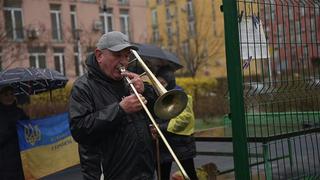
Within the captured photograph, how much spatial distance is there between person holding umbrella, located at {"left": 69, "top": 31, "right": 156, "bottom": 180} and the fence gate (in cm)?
82

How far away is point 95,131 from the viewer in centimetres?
326

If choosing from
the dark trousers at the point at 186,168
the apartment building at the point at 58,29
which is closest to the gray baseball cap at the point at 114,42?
the dark trousers at the point at 186,168

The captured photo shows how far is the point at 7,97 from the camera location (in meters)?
6.23

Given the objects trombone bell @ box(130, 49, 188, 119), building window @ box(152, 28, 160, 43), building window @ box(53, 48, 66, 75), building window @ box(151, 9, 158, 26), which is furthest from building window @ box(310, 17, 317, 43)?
building window @ box(151, 9, 158, 26)

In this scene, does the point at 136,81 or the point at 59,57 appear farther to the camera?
the point at 59,57

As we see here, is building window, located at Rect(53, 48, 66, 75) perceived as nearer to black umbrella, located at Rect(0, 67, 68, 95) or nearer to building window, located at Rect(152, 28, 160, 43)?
building window, located at Rect(152, 28, 160, 43)

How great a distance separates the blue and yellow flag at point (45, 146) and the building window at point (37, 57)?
21564 millimetres

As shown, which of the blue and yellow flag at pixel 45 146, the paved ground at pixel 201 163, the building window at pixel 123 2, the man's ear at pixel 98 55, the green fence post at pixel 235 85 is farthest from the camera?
the building window at pixel 123 2

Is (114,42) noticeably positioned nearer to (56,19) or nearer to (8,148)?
(8,148)

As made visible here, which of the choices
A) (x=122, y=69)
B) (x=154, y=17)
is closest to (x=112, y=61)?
(x=122, y=69)

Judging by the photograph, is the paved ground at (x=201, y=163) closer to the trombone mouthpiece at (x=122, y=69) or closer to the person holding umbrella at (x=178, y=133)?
the person holding umbrella at (x=178, y=133)

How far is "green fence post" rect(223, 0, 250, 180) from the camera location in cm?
388

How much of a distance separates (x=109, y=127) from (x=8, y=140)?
3184 mm

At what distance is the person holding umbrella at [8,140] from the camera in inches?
239
